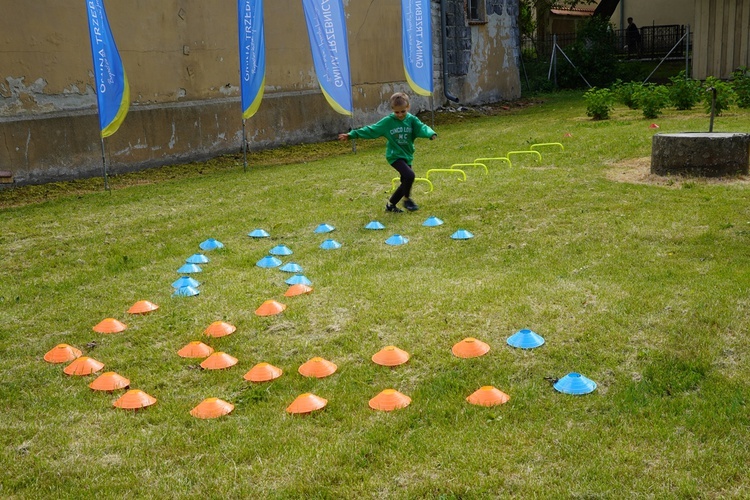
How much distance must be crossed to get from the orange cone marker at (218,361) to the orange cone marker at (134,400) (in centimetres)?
47

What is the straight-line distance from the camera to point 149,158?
43.7ft

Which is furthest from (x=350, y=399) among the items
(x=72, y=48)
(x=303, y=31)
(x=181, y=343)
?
(x=303, y=31)

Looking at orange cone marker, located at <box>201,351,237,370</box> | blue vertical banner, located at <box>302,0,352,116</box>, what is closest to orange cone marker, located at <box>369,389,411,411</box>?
orange cone marker, located at <box>201,351,237,370</box>

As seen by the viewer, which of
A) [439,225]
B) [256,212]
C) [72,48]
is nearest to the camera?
[439,225]

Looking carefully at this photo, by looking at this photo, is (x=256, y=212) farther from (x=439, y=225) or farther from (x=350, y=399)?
(x=350, y=399)

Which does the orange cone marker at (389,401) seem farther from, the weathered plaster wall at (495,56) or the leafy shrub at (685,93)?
the weathered plaster wall at (495,56)

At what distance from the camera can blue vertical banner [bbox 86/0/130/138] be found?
1066 cm

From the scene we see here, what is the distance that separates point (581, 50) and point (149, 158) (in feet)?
56.5

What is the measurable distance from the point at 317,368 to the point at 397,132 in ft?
16.0

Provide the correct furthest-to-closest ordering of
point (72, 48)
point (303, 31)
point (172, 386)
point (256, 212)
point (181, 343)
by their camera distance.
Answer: point (303, 31) < point (72, 48) < point (256, 212) < point (181, 343) < point (172, 386)

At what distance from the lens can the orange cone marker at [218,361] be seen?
4.90m

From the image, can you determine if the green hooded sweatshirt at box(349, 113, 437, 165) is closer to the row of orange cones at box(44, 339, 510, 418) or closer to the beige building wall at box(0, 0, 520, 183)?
the row of orange cones at box(44, 339, 510, 418)

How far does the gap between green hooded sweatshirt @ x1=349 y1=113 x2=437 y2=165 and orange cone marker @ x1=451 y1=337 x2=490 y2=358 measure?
4.44 metres

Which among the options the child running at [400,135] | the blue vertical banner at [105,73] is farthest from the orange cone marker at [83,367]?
the blue vertical banner at [105,73]
